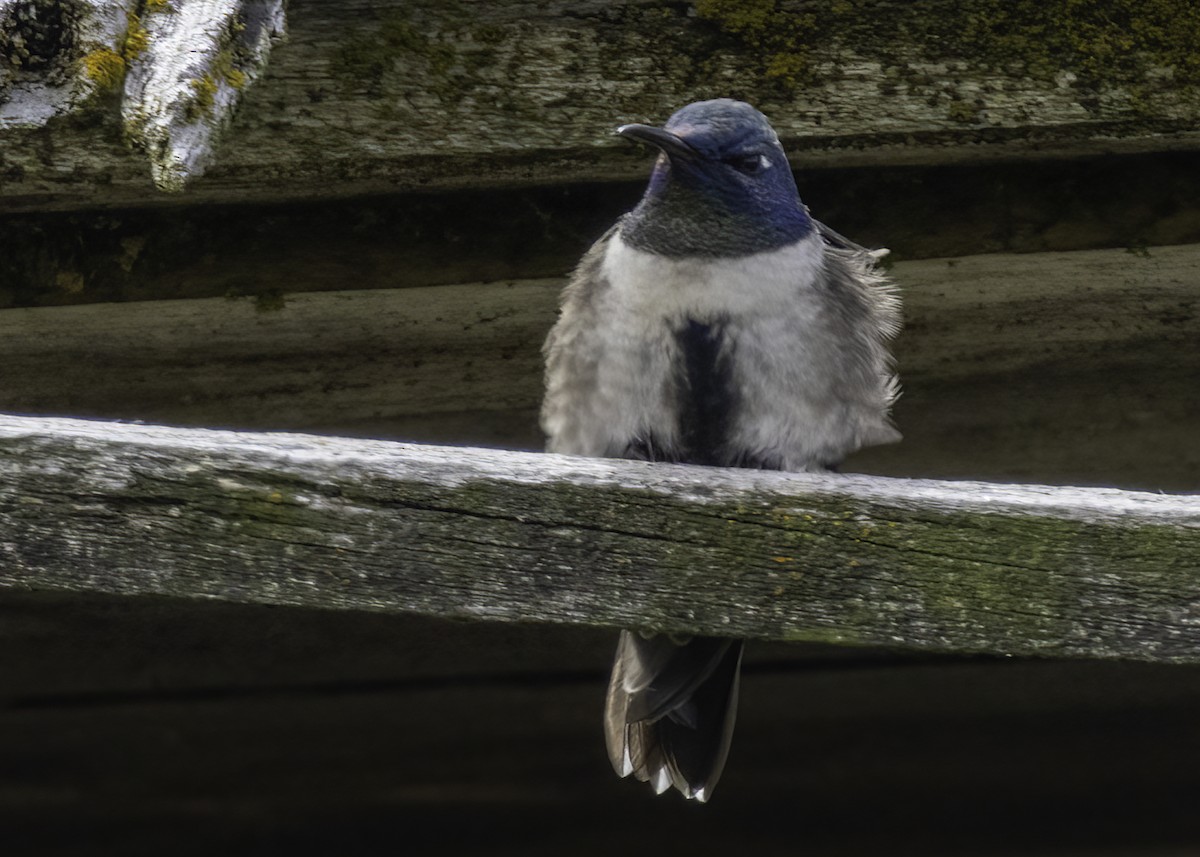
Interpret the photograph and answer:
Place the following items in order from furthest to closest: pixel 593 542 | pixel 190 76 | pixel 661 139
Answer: pixel 661 139, pixel 190 76, pixel 593 542

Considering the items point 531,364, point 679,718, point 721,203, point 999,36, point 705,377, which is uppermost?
point 999,36

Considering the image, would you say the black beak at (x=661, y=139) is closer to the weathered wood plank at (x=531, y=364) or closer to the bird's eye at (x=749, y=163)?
the bird's eye at (x=749, y=163)

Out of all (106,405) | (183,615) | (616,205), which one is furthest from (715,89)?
(183,615)

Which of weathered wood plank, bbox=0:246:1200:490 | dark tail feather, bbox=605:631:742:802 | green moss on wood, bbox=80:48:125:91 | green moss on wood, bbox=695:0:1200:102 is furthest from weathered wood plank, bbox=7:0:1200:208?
dark tail feather, bbox=605:631:742:802

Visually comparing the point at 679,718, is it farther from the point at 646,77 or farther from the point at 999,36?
the point at 999,36

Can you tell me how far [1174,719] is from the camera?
278 centimetres

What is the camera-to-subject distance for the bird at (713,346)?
1.97 meters

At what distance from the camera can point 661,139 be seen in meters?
1.81

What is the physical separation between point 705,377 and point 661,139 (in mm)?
349

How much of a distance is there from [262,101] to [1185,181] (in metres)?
1.32

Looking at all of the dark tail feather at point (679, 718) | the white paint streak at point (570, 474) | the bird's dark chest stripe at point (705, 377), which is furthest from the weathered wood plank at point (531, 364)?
the white paint streak at point (570, 474)

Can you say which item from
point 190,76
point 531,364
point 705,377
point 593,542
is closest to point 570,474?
point 593,542

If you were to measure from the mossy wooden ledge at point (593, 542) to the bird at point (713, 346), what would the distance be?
1.82 ft

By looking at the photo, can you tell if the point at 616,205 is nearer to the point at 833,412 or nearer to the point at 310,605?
the point at 833,412
